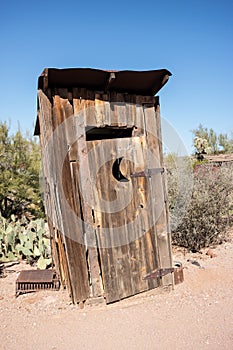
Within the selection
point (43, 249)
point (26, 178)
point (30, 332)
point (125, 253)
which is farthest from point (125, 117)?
point (26, 178)

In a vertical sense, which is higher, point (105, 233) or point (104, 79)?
point (104, 79)

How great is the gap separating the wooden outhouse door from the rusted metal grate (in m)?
1.06

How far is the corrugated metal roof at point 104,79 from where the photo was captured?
11.1ft

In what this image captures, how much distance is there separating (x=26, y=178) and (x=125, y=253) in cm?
583

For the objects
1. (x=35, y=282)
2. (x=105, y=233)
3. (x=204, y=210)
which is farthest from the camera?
(x=204, y=210)

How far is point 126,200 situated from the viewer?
3.96m

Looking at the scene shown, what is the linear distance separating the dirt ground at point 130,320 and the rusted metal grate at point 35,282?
0.10 meters

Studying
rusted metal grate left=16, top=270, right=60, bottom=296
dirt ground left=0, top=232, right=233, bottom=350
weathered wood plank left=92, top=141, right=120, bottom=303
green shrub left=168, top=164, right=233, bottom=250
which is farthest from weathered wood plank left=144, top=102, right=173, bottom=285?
green shrub left=168, top=164, right=233, bottom=250

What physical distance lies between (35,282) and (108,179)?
2.07 meters

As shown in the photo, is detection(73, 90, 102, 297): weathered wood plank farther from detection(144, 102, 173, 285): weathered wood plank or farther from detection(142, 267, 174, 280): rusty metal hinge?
detection(144, 102, 173, 285): weathered wood plank

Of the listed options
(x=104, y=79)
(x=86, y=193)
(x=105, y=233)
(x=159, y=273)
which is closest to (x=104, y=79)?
(x=104, y=79)

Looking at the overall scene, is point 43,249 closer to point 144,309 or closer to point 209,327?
point 144,309

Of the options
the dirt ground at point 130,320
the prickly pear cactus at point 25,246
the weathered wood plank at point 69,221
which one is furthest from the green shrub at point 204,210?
the weathered wood plank at point 69,221

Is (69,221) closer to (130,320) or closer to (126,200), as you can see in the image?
(126,200)
